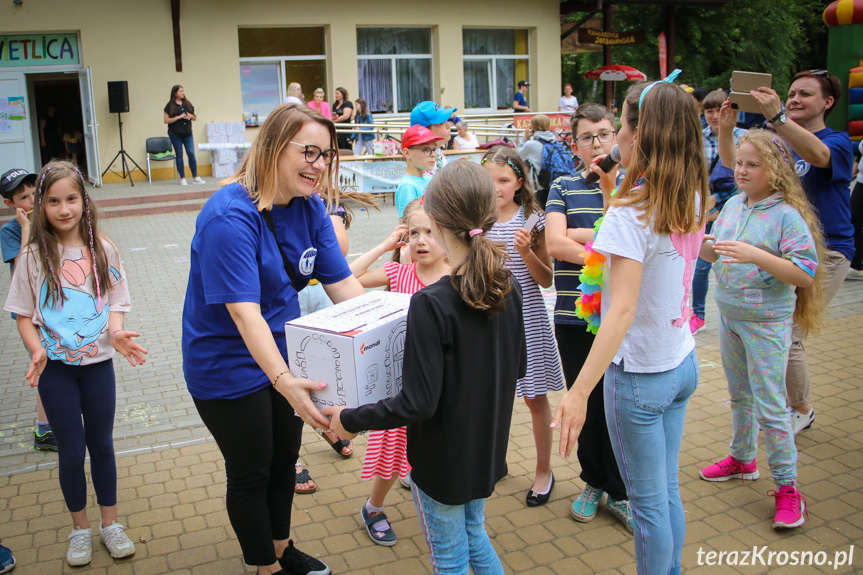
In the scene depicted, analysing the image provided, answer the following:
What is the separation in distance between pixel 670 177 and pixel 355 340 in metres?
1.15

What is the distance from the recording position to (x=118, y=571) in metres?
3.19

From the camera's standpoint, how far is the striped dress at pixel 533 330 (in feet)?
12.0

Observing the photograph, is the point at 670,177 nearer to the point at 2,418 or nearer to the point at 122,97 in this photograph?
the point at 2,418

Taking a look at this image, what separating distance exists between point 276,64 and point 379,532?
17.7m

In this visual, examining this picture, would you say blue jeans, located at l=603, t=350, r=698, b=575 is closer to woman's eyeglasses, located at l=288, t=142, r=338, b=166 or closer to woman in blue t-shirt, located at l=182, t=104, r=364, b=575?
woman in blue t-shirt, located at l=182, t=104, r=364, b=575

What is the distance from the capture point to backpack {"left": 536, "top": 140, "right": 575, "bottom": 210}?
9000 mm

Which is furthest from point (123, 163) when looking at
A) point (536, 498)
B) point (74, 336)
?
point (536, 498)

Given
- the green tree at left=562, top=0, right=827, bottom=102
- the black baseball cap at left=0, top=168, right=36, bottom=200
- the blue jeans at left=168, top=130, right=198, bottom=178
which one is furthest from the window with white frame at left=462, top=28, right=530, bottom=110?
the black baseball cap at left=0, top=168, right=36, bottom=200

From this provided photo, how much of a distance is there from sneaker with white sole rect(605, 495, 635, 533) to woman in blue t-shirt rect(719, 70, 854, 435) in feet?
4.44

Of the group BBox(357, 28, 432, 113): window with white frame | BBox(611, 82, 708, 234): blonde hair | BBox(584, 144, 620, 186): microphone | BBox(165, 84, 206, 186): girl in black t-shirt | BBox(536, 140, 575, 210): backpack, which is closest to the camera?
BBox(611, 82, 708, 234): blonde hair

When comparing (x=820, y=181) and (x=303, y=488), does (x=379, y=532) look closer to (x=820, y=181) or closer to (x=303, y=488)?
(x=303, y=488)

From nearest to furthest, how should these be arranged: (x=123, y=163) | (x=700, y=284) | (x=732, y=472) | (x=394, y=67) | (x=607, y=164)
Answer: (x=607, y=164) → (x=732, y=472) → (x=700, y=284) → (x=123, y=163) → (x=394, y=67)

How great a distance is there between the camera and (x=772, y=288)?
3480 millimetres

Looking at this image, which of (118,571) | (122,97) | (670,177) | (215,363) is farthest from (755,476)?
(122,97)
